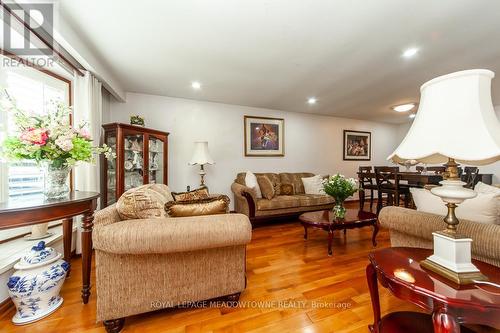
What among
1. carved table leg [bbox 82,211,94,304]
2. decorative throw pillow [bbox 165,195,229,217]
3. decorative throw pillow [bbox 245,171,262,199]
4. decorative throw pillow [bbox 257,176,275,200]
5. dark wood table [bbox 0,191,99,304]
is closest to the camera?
dark wood table [bbox 0,191,99,304]

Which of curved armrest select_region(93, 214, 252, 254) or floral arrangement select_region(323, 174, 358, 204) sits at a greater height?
floral arrangement select_region(323, 174, 358, 204)

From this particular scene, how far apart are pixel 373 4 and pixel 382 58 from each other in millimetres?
990

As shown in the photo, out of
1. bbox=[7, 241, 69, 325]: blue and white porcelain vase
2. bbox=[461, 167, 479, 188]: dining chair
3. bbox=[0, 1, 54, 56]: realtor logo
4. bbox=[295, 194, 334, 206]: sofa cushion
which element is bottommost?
bbox=[7, 241, 69, 325]: blue and white porcelain vase

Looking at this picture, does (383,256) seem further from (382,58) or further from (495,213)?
(382,58)

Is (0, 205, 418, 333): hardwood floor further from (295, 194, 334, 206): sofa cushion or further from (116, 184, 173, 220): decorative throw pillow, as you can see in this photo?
(295, 194, 334, 206): sofa cushion

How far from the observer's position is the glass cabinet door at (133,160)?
289 centimetres

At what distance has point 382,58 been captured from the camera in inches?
92.0

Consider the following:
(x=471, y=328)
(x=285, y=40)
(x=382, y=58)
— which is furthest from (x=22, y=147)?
(x=382, y=58)

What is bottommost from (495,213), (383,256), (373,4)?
(383,256)

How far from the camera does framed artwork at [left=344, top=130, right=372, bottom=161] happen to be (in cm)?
546

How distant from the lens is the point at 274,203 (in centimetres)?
339

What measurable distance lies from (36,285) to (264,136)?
3.83 metres

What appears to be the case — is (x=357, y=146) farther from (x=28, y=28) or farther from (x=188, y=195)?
(x=28, y=28)

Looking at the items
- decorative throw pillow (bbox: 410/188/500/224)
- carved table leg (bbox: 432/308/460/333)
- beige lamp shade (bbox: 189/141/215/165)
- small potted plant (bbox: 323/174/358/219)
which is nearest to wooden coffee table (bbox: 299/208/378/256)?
small potted plant (bbox: 323/174/358/219)
